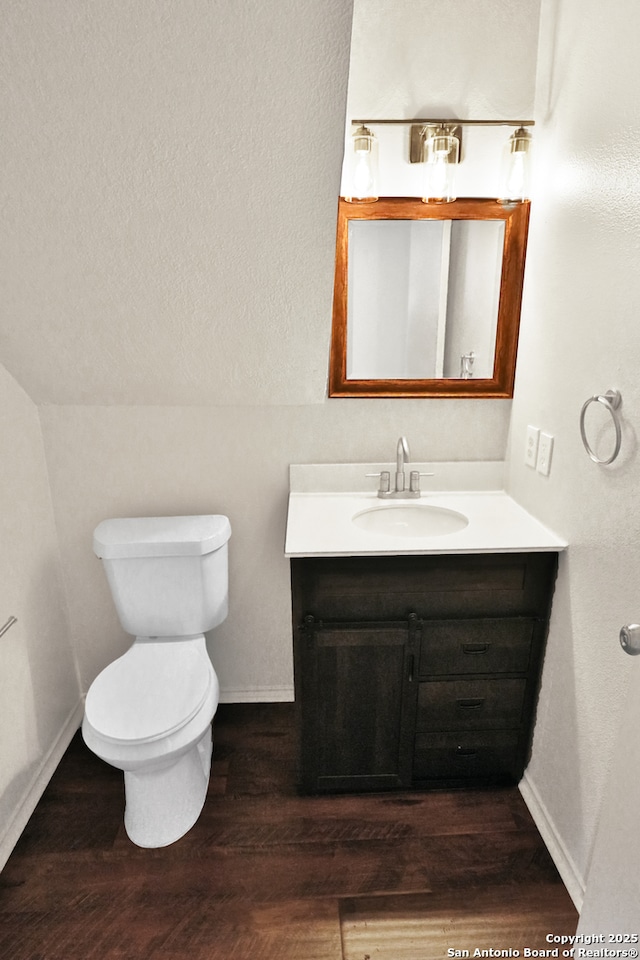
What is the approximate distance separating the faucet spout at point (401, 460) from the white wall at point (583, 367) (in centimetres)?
40

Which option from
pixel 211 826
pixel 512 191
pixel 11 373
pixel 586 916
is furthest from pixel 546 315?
pixel 211 826

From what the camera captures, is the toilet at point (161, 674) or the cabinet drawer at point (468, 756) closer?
the toilet at point (161, 674)

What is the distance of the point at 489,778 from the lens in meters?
1.91

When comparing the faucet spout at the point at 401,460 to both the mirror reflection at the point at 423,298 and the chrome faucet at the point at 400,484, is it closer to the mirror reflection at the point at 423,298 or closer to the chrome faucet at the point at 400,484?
the chrome faucet at the point at 400,484

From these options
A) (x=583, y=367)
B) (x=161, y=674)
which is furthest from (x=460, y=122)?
(x=161, y=674)

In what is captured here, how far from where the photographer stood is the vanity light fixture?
5.71 ft

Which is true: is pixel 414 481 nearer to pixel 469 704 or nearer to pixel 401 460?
pixel 401 460

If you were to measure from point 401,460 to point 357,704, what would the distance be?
793mm

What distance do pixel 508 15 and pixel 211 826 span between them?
2575 mm

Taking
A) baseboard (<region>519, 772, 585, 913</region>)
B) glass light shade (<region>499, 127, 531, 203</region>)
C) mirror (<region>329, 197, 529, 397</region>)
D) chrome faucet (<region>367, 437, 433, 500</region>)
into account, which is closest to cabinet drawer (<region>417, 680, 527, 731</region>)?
baseboard (<region>519, 772, 585, 913</region>)

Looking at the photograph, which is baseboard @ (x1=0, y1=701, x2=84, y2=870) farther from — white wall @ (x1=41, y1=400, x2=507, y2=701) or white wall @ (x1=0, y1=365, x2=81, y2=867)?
white wall @ (x1=41, y1=400, x2=507, y2=701)

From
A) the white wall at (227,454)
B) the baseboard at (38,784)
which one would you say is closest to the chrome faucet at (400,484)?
the white wall at (227,454)

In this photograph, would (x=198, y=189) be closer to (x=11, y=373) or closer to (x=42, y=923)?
(x=11, y=373)

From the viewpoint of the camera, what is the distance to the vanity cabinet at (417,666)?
1.70m
